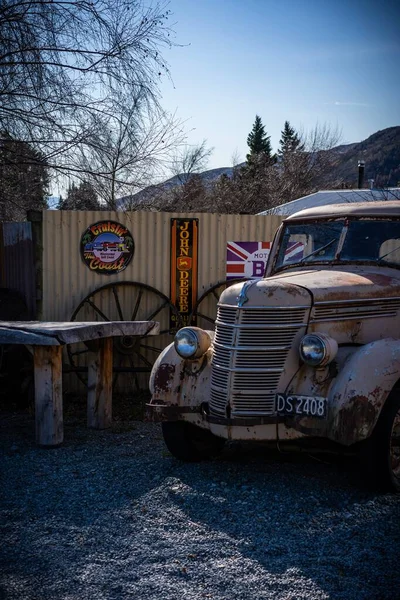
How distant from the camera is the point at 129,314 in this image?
349 inches

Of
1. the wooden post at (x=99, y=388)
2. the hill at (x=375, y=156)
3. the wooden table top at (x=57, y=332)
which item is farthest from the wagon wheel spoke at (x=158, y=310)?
the hill at (x=375, y=156)

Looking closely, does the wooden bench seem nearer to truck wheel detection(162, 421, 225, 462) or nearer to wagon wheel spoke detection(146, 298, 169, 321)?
truck wheel detection(162, 421, 225, 462)

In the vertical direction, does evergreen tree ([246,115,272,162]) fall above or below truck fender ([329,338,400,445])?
above

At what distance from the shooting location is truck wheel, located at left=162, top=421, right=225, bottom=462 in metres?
5.68

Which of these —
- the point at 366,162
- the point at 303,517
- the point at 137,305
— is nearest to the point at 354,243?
the point at 303,517

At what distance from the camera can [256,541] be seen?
13.4ft

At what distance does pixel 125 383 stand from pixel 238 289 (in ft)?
12.9

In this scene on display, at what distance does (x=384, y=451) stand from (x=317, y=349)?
849mm

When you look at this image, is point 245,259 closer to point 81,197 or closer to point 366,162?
point 81,197

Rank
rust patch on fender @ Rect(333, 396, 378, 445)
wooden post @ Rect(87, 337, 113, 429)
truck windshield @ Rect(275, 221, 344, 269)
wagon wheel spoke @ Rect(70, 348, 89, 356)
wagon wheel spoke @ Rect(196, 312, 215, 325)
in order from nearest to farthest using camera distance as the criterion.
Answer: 1. rust patch on fender @ Rect(333, 396, 378, 445)
2. truck windshield @ Rect(275, 221, 344, 269)
3. wooden post @ Rect(87, 337, 113, 429)
4. wagon wheel spoke @ Rect(70, 348, 89, 356)
5. wagon wheel spoke @ Rect(196, 312, 215, 325)

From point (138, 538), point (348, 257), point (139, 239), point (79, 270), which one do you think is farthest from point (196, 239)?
point (138, 538)

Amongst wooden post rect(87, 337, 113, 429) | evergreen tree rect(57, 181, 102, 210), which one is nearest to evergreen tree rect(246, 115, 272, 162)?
evergreen tree rect(57, 181, 102, 210)

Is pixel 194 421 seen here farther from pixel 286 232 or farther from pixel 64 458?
pixel 286 232

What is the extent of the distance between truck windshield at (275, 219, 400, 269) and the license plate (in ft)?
5.17
